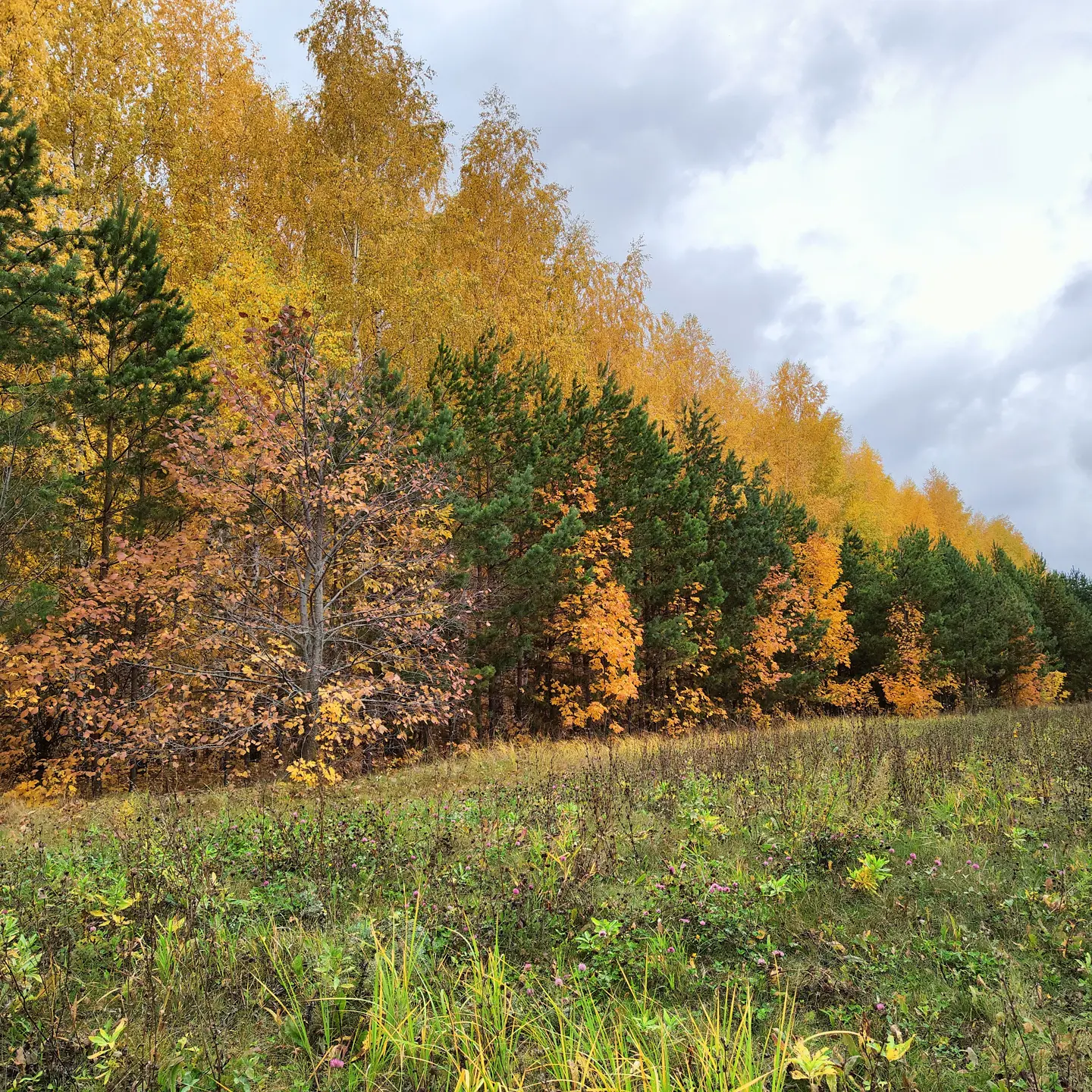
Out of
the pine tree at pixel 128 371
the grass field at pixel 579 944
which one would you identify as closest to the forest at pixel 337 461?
the pine tree at pixel 128 371

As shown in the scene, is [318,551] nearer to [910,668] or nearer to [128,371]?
[128,371]

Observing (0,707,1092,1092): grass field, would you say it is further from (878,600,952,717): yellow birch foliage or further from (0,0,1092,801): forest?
(878,600,952,717): yellow birch foliage

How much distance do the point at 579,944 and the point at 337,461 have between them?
918 centimetres

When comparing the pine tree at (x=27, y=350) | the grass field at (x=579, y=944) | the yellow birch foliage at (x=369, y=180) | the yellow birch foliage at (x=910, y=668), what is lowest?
the grass field at (x=579, y=944)

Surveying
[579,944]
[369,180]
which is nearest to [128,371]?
[369,180]

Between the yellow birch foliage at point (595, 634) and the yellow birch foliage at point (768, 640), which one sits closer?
the yellow birch foliage at point (595, 634)

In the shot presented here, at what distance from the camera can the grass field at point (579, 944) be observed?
2475 millimetres

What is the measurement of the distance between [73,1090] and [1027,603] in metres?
37.7

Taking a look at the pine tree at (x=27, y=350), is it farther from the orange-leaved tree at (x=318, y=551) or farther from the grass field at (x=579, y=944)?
the grass field at (x=579, y=944)

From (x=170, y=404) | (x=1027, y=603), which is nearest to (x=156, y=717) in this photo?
(x=170, y=404)

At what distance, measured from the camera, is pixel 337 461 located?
11156 millimetres

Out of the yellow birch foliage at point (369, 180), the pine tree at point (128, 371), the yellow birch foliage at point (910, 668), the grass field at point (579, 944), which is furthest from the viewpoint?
the yellow birch foliage at point (910, 668)

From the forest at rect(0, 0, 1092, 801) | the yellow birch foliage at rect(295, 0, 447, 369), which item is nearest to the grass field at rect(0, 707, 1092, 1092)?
the forest at rect(0, 0, 1092, 801)

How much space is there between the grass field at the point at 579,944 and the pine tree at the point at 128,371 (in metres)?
6.52
